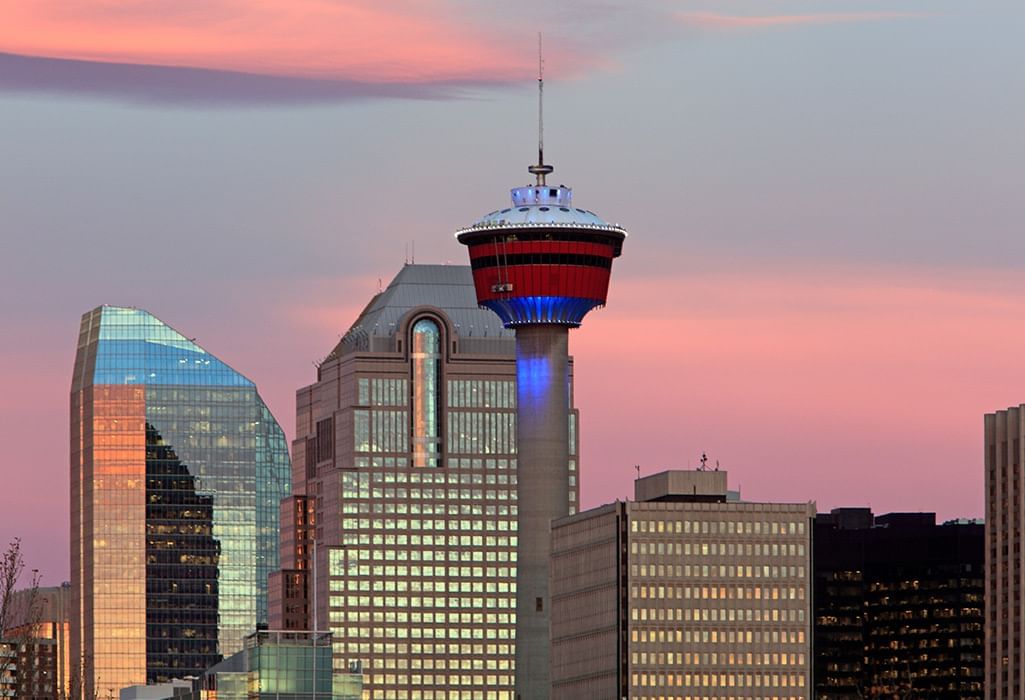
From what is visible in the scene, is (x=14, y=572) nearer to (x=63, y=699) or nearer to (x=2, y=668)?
(x=2, y=668)

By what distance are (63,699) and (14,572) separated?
69095 mm

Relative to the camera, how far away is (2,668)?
105812mm

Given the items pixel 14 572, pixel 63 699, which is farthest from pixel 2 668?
pixel 63 699

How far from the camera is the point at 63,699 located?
172750mm

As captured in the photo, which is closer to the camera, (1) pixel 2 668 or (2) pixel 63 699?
(1) pixel 2 668

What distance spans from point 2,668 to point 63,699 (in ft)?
223

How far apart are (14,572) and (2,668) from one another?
363cm

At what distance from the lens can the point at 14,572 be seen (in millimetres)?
105438

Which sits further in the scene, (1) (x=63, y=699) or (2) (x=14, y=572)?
(1) (x=63, y=699)
